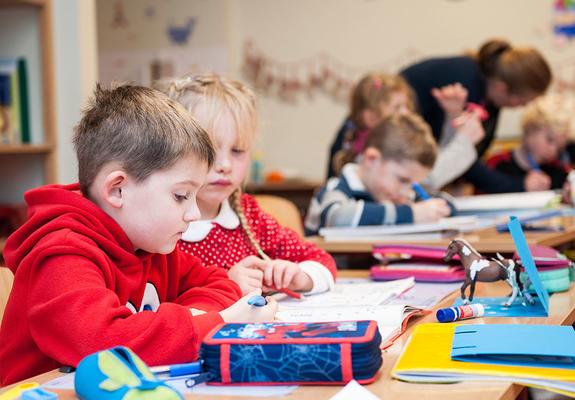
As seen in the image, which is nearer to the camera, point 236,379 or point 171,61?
point 236,379

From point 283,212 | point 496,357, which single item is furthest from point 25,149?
point 496,357

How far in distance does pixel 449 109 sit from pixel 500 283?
5.82 feet

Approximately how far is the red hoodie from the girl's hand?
10.2 inches

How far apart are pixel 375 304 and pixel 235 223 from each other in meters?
0.45

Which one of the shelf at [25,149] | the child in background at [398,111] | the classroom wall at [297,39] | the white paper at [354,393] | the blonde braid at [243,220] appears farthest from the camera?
the classroom wall at [297,39]

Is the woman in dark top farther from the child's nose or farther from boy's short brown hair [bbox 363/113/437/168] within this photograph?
the child's nose

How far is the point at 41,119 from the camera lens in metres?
2.81

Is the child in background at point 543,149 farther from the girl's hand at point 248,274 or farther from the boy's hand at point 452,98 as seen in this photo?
the girl's hand at point 248,274

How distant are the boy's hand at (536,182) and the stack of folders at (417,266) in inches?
82.6

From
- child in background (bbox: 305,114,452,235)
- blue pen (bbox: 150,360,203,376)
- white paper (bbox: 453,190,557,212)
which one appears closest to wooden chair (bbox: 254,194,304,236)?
child in background (bbox: 305,114,452,235)

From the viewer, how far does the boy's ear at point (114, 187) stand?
1.08 metres

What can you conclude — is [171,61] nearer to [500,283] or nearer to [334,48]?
[334,48]

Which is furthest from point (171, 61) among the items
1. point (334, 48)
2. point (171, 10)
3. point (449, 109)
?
point (449, 109)

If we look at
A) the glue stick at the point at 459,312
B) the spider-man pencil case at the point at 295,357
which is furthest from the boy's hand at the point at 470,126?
the spider-man pencil case at the point at 295,357
